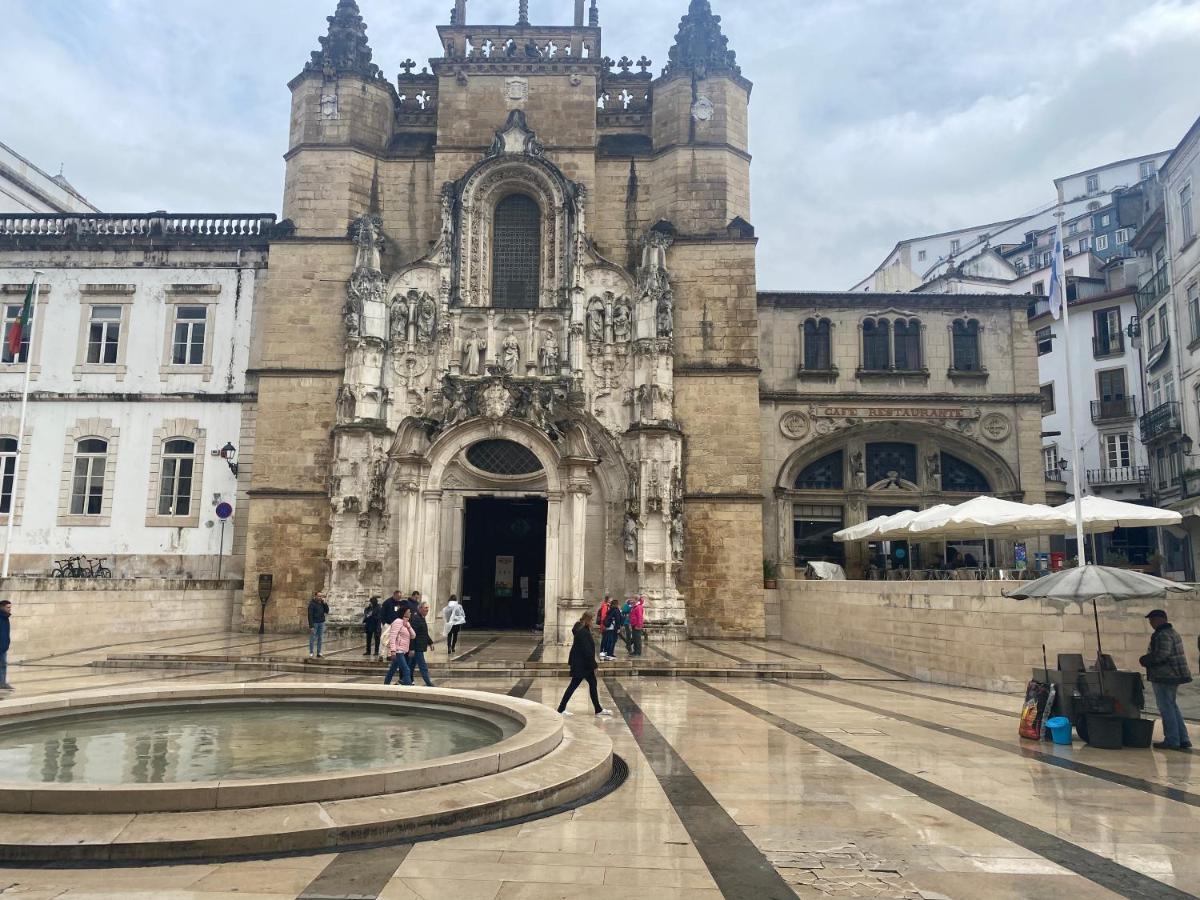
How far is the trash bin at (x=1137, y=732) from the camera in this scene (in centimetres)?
1071

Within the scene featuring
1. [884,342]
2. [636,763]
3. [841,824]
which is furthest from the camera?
[884,342]

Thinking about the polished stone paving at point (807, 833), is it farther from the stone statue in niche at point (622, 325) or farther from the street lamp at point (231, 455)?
the street lamp at point (231, 455)

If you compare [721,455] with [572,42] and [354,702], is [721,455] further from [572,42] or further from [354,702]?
[354,702]

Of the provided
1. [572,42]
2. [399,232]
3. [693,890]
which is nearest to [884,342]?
[572,42]

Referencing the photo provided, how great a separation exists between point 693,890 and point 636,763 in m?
3.89

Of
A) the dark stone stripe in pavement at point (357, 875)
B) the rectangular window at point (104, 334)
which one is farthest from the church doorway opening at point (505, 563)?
the dark stone stripe in pavement at point (357, 875)

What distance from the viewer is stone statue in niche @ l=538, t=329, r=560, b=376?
88.0 ft

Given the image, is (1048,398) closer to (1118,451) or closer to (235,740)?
(1118,451)

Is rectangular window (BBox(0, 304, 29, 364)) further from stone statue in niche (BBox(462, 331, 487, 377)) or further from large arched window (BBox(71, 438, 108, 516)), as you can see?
stone statue in niche (BBox(462, 331, 487, 377))

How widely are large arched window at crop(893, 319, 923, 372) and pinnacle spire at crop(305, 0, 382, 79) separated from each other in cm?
1970

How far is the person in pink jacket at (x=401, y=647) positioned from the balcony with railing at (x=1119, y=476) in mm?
37407

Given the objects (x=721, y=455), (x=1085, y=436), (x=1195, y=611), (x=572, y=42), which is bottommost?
(x=1195, y=611)

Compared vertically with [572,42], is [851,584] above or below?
below

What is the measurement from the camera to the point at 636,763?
9344 millimetres
